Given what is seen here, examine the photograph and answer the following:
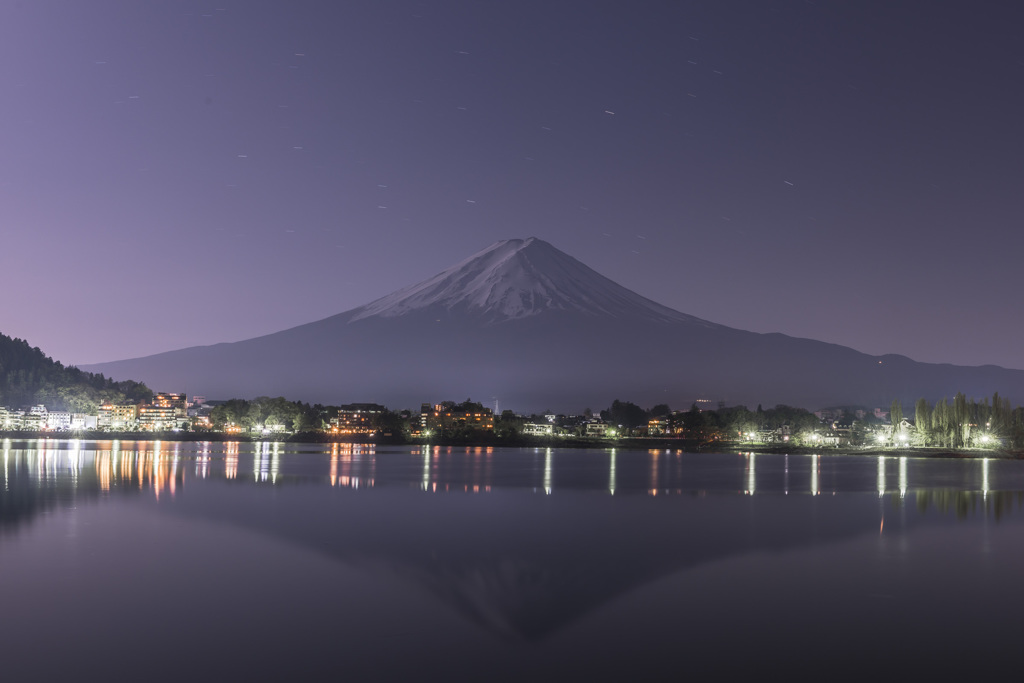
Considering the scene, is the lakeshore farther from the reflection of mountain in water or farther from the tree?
the reflection of mountain in water

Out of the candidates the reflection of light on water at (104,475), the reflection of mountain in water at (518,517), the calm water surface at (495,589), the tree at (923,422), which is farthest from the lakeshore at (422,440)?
the calm water surface at (495,589)

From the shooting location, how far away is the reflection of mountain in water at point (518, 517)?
59.0ft

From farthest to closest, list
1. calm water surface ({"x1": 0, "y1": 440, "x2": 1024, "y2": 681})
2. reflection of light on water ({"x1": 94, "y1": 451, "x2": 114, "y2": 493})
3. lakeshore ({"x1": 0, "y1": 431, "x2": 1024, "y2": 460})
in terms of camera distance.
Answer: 1. lakeshore ({"x1": 0, "y1": 431, "x2": 1024, "y2": 460})
2. reflection of light on water ({"x1": 94, "y1": 451, "x2": 114, "y2": 493})
3. calm water surface ({"x1": 0, "y1": 440, "x2": 1024, "y2": 681})

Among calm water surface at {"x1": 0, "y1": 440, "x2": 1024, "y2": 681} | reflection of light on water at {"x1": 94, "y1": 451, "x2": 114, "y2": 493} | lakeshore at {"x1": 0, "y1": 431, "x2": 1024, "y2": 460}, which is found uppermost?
calm water surface at {"x1": 0, "y1": 440, "x2": 1024, "y2": 681}

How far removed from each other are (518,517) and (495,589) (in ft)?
44.6

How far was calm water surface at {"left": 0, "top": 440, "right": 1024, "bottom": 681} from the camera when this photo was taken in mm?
12008

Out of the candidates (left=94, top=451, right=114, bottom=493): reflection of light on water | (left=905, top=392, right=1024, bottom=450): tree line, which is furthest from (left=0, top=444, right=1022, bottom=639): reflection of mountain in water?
(left=905, top=392, right=1024, bottom=450): tree line

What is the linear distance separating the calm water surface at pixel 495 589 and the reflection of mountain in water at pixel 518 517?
0.40ft

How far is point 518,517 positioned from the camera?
3070 centimetres

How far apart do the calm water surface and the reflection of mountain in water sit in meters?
0.12

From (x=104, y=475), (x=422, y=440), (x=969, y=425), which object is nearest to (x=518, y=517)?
(x=104, y=475)

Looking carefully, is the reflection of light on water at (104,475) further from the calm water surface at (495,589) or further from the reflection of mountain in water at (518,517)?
the calm water surface at (495,589)

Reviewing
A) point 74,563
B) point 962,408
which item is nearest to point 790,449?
point 962,408

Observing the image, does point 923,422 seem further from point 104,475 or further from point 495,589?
point 495,589
